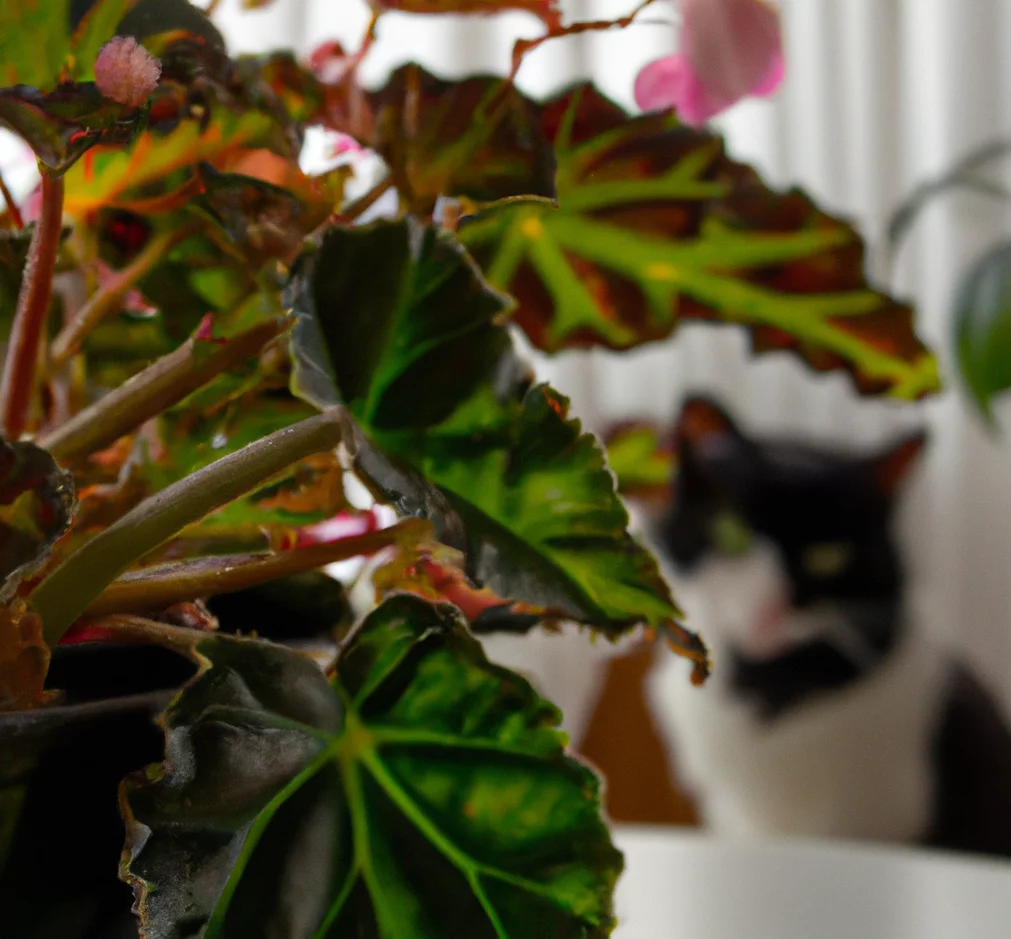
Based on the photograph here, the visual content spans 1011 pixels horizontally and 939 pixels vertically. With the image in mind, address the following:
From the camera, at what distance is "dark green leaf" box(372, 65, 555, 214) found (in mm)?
275

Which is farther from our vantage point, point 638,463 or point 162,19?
point 638,463

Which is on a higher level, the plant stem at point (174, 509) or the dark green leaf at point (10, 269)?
the dark green leaf at point (10, 269)

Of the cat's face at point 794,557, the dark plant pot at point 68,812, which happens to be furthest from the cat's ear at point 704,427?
the dark plant pot at point 68,812

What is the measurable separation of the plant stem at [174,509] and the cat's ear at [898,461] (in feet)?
5.02

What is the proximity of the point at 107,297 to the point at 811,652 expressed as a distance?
1.51m

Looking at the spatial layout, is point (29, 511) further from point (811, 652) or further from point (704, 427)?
point (811, 652)

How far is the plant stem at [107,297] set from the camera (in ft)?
0.96

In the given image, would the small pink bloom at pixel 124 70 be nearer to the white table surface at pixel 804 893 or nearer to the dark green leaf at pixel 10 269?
the dark green leaf at pixel 10 269

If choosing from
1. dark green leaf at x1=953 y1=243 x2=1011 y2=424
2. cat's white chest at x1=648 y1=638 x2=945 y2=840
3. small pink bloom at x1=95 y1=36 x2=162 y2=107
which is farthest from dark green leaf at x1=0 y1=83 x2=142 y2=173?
cat's white chest at x1=648 y1=638 x2=945 y2=840

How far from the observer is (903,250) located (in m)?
1.91

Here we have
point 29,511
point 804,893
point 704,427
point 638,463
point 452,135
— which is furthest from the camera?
point 704,427

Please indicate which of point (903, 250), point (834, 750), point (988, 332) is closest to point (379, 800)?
point (988, 332)

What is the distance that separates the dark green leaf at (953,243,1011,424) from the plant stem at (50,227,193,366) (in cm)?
59

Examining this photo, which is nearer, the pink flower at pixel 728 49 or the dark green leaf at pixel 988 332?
the pink flower at pixel 728 49
